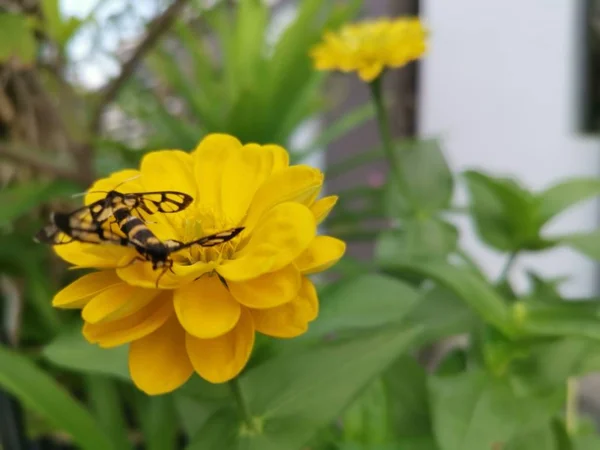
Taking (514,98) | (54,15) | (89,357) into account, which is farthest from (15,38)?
(514,98)

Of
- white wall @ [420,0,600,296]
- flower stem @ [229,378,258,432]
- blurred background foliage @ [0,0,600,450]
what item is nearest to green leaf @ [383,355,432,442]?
blurred background foliage @ [0,0,600,450]

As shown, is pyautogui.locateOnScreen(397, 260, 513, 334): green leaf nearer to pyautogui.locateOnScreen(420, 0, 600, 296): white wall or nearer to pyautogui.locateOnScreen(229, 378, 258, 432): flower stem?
pyautogui.locateOnScreen(229, 378, 258, 432): flower stem

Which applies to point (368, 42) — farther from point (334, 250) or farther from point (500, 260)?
point (500, 260)

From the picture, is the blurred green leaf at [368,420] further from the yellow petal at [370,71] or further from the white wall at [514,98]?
the white wall at [514,98]

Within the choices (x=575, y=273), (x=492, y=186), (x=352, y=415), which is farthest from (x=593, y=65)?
(x=352, y=415)

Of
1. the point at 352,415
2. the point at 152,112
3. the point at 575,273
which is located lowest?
the point at 575,273

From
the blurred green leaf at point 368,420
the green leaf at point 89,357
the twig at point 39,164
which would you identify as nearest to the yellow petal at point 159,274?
the green leaf at point 89,357

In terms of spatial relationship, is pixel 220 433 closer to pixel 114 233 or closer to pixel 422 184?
pixel 114 233
